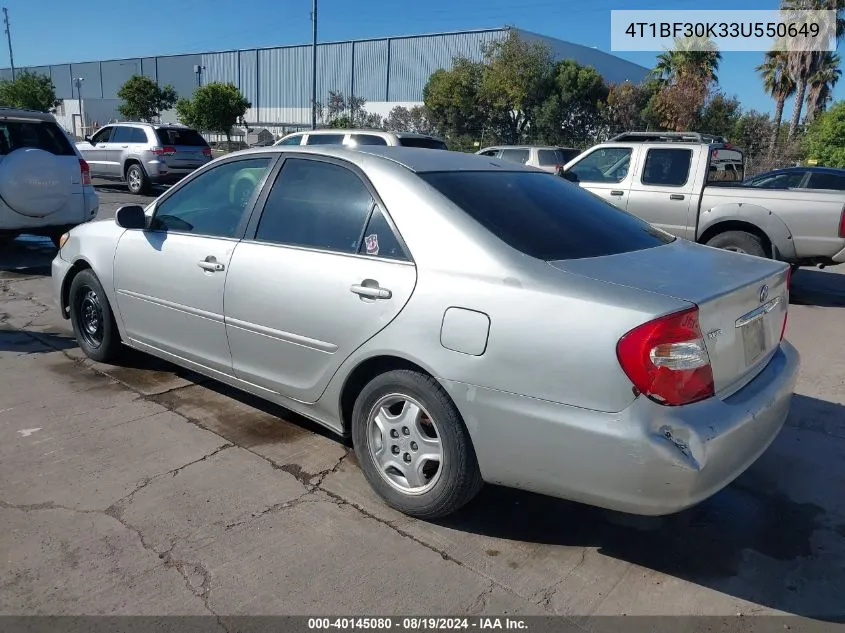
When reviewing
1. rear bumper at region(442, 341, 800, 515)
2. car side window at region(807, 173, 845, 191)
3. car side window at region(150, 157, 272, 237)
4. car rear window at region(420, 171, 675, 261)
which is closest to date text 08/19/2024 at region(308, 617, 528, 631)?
rear bumper at region(442, 341, 800, 515)

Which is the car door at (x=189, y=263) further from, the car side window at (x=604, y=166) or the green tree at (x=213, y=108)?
the green tree at (x=213, y=108)

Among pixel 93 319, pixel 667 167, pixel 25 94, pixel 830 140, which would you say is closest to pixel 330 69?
pixel 25 94

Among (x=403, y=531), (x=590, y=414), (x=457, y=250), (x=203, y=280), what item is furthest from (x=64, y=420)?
(x=590, y=414)

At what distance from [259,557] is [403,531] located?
64 cm

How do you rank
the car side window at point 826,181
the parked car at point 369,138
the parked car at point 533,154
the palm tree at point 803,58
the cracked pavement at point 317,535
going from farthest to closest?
the palm tree at point 803,58 < the parked car at point 533,154 < the parked car at point 369,138 < the car side window at point 826,181 < the cracked pavement at point 317,535

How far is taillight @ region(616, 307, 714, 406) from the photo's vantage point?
95.0 inches

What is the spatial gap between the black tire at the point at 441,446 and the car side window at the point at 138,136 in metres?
16.9

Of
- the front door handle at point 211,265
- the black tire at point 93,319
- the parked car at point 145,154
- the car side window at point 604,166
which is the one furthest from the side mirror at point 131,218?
the parked car at point 145,154

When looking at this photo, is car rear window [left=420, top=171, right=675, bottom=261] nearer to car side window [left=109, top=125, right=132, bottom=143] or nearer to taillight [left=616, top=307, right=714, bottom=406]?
taillight [left=616, top=307, right=714, bottom=406]

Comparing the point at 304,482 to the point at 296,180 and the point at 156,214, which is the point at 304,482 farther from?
the point at 156,214

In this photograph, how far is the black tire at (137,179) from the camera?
17812 mm

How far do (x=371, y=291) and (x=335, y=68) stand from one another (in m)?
63.3

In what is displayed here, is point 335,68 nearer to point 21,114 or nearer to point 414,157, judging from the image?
point 21,114

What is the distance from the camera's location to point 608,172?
9531mm
